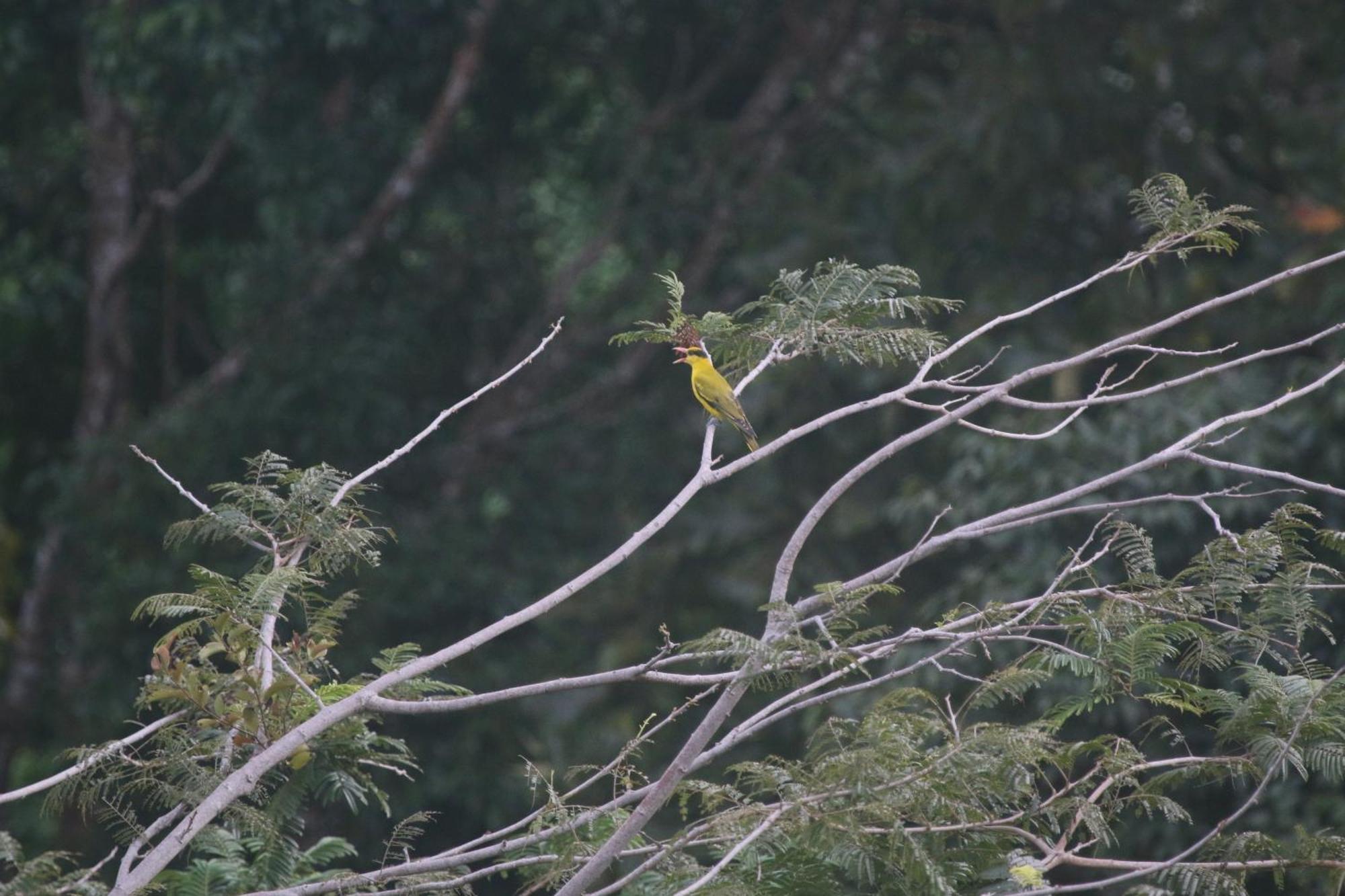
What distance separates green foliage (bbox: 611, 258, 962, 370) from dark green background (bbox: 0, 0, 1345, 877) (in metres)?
3.58

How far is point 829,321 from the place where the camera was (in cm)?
302

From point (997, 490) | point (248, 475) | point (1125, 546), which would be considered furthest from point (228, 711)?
point (997, 490)

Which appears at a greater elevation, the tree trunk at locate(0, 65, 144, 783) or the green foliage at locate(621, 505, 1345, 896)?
the tree trunk at locate(0, 65, 144, 783)

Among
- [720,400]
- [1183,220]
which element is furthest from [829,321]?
[720,400]

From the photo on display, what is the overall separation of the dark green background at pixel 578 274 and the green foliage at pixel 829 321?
358cm

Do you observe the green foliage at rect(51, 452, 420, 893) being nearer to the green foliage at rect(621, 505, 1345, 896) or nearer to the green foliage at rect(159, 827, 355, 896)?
the green foliage at rect(159, 827, 355, 896)

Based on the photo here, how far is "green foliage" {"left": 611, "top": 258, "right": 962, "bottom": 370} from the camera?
296 cm

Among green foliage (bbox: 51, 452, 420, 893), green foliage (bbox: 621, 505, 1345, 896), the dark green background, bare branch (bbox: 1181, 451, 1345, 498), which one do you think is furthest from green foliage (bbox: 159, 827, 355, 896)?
the dark green background

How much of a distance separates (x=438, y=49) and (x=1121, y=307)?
14.6 feet

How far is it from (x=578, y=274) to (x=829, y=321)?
263 inches

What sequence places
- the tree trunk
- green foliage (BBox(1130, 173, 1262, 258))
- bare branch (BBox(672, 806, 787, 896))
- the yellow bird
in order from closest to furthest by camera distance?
bare branch (BBox(672, 806, 787, 896)), green foliage (BBox(1130, 173, 1262, 258)), the yellow bird, the tree trunk

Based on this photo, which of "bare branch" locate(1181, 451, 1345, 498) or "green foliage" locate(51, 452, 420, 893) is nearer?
"bare branch" locate(1181, 451, 1345, 498)

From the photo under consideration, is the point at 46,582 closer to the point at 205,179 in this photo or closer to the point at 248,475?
the point at 205,179

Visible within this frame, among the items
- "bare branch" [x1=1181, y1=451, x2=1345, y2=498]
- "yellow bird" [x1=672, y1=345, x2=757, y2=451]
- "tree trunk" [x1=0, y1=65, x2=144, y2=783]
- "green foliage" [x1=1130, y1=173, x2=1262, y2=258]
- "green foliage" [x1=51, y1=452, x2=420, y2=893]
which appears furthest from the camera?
"tree trunk" [x1=0, y1=65, x2=144, y2=783]
